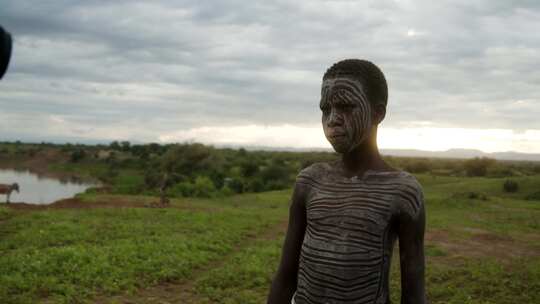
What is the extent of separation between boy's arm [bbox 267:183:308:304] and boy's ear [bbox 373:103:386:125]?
1.48 feet

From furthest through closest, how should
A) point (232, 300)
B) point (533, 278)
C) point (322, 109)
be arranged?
point (533, 278) → point (232, 300) → point (322, 109)

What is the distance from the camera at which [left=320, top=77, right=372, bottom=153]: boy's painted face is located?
219 centimetres

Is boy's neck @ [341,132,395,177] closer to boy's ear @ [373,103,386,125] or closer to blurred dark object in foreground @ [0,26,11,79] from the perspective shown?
boy's ear @ [373,103,386,125]

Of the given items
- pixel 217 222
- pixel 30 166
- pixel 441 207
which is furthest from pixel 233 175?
pixel 30 166

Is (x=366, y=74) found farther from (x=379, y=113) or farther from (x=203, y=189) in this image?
(x=203, y=189)

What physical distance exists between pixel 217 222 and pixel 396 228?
1417cm

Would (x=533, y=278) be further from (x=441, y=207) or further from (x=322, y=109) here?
(x=441, y=207)

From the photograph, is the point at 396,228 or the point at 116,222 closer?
the point at 396,228

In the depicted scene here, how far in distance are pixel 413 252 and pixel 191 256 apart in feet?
29.0

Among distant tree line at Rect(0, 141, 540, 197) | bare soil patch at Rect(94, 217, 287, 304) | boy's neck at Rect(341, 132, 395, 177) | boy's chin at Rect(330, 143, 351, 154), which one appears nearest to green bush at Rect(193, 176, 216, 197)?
distant tree line at Rect(0, 141, 540, 197)

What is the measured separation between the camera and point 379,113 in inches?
90.6

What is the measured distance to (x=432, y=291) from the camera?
8.56 m

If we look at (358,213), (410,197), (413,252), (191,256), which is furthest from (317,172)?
(191,256)

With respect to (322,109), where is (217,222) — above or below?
below
